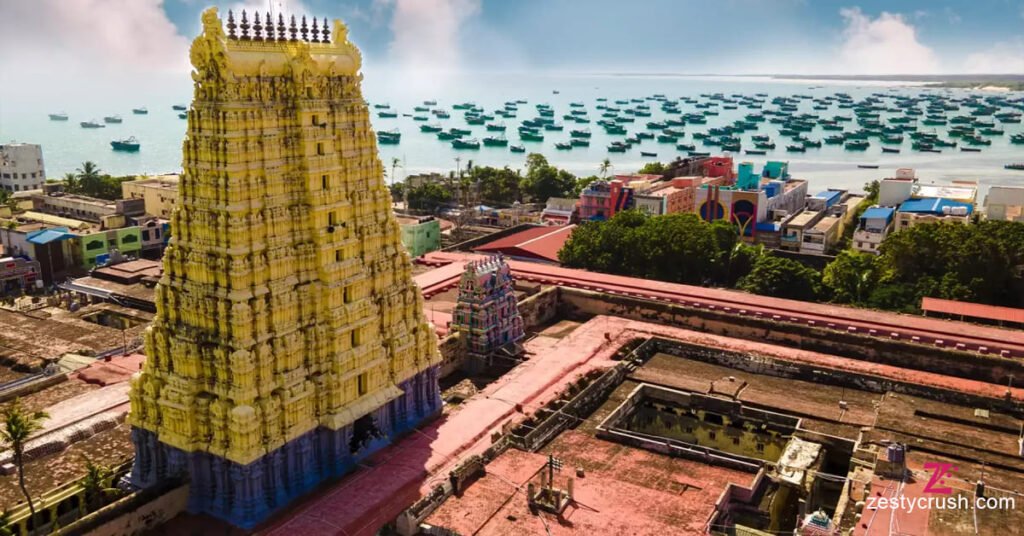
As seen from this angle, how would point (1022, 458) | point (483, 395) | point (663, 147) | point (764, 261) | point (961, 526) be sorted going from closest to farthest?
point (961, 526) < point (1022, 458) < point (483, 395) < point (764, 261) < point (663, 147)

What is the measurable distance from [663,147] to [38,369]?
124307 millimetres

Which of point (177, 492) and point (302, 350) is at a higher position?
point (302, 350)

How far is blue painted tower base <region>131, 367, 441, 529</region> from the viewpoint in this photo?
20375 millimetres

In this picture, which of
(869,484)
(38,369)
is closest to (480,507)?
(869,484)

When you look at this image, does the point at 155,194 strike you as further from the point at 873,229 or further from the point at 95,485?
the point at 873,229

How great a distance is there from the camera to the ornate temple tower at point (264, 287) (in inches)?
797

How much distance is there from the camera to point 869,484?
72.5ft

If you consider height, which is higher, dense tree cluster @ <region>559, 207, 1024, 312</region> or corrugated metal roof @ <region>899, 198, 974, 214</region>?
corrugated metal roof @ <region>899, 198, 974, 214</region>

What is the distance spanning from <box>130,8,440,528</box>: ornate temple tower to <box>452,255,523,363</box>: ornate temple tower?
8.17 meters

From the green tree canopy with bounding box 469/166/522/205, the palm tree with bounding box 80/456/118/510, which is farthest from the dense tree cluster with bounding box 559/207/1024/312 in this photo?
the palm tree with bounding box 80/456/118/510

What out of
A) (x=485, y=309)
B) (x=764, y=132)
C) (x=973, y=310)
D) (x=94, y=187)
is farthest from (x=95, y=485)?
(x=764, y=132)

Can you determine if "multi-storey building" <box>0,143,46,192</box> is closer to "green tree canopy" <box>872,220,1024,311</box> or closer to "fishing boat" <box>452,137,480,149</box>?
"green tree canopy" <box>872,220,1024,311</box>

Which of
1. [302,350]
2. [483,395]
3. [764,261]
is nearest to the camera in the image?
[302,350]

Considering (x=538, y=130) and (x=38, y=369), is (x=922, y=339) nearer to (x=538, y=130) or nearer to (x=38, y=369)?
(x=38, y=369)
